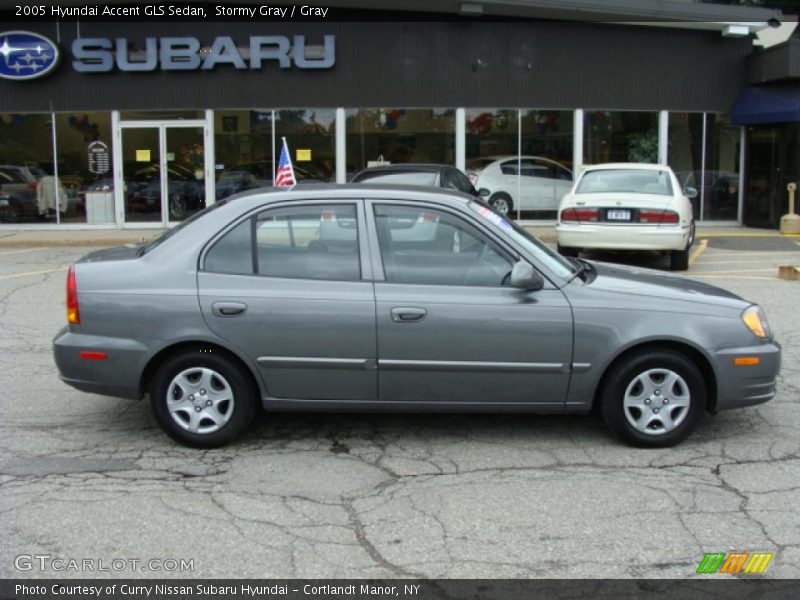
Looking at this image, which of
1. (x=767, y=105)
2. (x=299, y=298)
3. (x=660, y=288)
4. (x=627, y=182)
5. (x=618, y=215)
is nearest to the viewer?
(x=299, y=298)

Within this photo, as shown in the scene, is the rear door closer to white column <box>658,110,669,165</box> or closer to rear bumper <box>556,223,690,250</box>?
rear bumper <box>556,223,690,250</box>

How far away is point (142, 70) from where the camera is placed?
742 inches

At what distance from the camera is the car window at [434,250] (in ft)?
17.0

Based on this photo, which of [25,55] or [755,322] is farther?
[25,55]

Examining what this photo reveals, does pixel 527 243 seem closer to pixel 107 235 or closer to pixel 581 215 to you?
pixel 581 215

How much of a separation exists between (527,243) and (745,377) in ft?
5.07

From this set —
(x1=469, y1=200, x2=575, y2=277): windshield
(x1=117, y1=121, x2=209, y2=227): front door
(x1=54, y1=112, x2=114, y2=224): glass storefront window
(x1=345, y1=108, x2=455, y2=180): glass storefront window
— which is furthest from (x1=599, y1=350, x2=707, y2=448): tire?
(x1=54, y1=112, x2=114, y2=224): glass storefront window

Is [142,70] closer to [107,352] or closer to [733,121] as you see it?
[733,121]

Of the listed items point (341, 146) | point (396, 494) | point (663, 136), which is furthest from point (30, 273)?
point (663, 136)

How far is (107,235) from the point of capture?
730 inches

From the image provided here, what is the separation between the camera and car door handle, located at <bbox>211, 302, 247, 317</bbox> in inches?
199

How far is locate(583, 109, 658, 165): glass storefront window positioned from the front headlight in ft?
48.6

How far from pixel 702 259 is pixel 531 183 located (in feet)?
19.2
